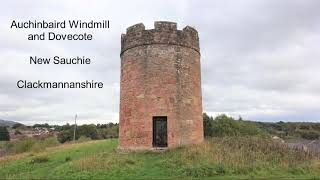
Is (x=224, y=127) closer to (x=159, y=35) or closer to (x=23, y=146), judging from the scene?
(x=23, y=146)

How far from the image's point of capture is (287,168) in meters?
13.0

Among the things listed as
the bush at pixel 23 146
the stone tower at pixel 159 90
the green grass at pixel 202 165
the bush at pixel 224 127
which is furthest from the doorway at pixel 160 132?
the bush at pixel 23 146

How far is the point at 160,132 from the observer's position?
17922mm

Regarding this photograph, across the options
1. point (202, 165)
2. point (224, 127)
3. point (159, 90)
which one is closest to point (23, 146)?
point (224, 127)

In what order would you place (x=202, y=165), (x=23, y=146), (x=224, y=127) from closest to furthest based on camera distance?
(x=202, y=165), (x=23, y=146), (x=224, y=127)

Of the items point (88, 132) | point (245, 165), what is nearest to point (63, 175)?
point (245, 165)

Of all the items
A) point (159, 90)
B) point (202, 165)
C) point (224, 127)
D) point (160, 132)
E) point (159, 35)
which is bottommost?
point (202, 165)

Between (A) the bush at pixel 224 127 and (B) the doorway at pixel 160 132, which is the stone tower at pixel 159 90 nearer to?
(B) the doorway at pixel 160 132

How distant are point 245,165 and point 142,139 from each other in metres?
6.03

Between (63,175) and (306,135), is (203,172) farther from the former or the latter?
(306,135)

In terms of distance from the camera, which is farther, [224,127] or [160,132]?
[224,127]

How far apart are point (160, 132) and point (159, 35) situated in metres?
5.00

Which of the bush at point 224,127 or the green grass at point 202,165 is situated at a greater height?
the bush at point 224,127

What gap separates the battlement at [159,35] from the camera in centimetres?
1823
